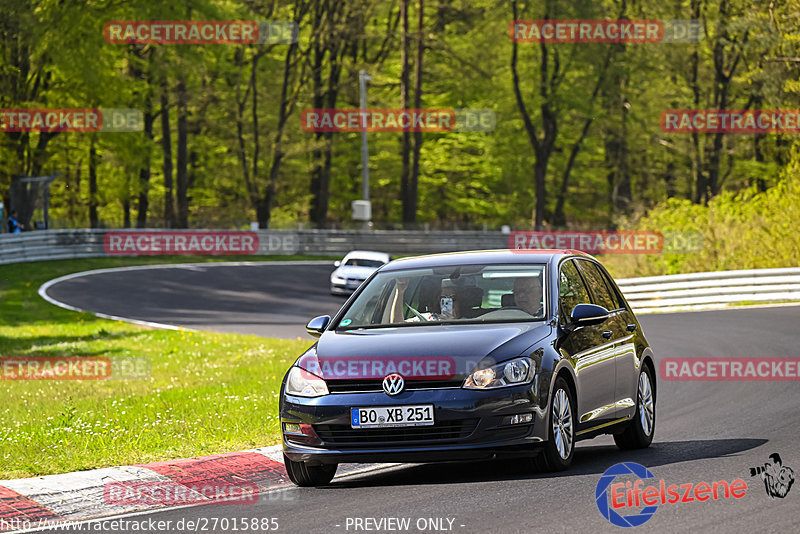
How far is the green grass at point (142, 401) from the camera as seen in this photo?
10.2 m

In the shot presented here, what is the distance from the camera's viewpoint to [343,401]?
8398mm

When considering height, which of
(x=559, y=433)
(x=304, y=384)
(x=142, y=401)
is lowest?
(x=142, y=401)

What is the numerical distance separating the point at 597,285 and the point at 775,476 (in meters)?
2.80

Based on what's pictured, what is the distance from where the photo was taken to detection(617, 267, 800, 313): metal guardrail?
2992 cm

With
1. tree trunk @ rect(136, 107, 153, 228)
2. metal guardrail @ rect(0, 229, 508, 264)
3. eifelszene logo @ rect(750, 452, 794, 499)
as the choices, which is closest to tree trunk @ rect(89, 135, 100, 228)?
tree trunk @ rect(136, 107, 153, 228)

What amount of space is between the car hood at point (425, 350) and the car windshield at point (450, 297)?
37 centimetres

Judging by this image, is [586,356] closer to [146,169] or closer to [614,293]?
[614,293]

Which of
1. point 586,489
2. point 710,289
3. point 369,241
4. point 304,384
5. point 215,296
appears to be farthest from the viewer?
point 369,241

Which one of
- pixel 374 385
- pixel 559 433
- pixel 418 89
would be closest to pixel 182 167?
pixel 418 89

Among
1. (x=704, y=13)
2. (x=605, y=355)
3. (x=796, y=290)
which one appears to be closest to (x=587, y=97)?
(x=704, y=13)

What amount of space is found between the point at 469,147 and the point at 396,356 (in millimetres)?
76990

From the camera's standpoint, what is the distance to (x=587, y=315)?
9.24m

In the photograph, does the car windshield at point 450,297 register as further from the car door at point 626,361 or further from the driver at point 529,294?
the car door at point 626,361

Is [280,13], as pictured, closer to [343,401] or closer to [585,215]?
[585,215]
